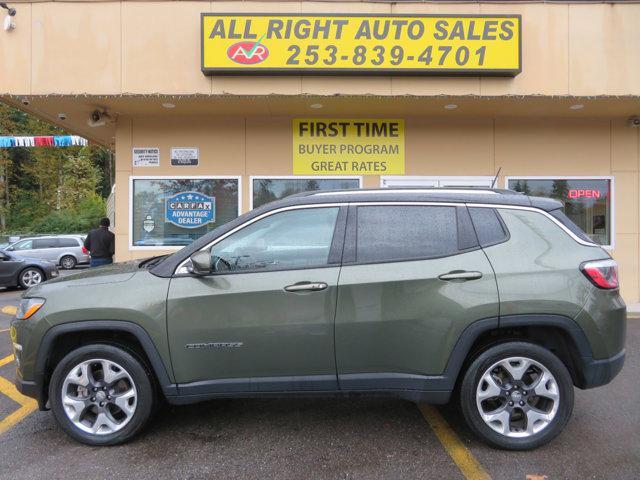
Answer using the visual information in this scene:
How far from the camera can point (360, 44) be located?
24.5 ft

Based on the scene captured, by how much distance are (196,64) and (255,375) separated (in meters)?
5.94

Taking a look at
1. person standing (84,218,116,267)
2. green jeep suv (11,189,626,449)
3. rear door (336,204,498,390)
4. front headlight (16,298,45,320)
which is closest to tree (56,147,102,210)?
person standing (84,218,116,267)

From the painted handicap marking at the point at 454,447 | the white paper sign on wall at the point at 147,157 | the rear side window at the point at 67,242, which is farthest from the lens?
the rear side window at the point at 67,242

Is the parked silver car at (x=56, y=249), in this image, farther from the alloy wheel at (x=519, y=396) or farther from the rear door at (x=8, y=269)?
the alloy wheel at (x=519, y=396)

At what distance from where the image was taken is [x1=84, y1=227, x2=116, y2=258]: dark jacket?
8.80 m

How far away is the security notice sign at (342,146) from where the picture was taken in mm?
8625

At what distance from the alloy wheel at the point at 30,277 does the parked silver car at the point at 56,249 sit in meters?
7.37

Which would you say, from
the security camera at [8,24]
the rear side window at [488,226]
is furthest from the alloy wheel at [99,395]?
the security camera at [8,24]

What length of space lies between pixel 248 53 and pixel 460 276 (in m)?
5.68

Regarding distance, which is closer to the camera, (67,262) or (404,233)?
(404,233)

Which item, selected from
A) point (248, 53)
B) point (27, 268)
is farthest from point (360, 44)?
point (27, 268)

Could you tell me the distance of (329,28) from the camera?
7.49 m

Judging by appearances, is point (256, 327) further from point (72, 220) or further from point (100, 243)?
point (72, 220)

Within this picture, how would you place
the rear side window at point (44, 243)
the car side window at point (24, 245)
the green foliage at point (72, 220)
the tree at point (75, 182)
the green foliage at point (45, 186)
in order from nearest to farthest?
the car side window at point (24, 245), the rear side window at point (44, 243), the green foliage at point (72, 220), the green foliage at point (45, 186), the tree at point (75, 182)
